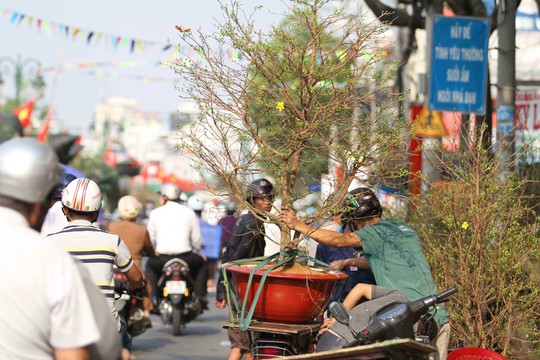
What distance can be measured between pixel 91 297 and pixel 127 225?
1063 cm

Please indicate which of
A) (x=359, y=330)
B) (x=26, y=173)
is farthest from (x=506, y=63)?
(x=26, y=173)

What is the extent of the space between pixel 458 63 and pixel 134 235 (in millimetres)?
4248

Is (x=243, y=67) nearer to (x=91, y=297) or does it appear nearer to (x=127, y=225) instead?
(x=91, y=297)

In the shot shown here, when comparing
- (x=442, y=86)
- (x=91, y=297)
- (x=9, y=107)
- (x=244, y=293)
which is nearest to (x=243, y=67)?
(x=244, y=293)

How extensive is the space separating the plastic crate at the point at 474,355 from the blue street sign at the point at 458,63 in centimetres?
585

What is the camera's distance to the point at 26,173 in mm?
3506

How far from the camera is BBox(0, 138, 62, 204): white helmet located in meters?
3.51

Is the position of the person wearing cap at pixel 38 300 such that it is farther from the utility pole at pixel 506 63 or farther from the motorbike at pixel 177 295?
the motorbike at pixel 177 295

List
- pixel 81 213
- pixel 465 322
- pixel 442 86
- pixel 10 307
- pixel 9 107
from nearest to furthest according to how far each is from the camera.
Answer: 1. pixel 10 307
2. pixel 81 213
3. pixel 465 322
4. pixel 442 86
5. pixel 9 107

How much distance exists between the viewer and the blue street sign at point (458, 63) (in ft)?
42.5

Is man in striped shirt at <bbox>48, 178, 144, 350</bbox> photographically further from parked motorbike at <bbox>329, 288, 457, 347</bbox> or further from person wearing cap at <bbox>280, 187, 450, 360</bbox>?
parked motorbike at <bbox>329, 288, 457, 347</bbox>

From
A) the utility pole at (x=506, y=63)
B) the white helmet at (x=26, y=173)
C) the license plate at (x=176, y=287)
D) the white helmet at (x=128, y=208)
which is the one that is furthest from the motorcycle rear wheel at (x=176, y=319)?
the white helmet at (x=26, y=173)

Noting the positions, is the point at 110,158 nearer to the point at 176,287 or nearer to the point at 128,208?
the point at 176,287

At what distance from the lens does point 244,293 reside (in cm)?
711
